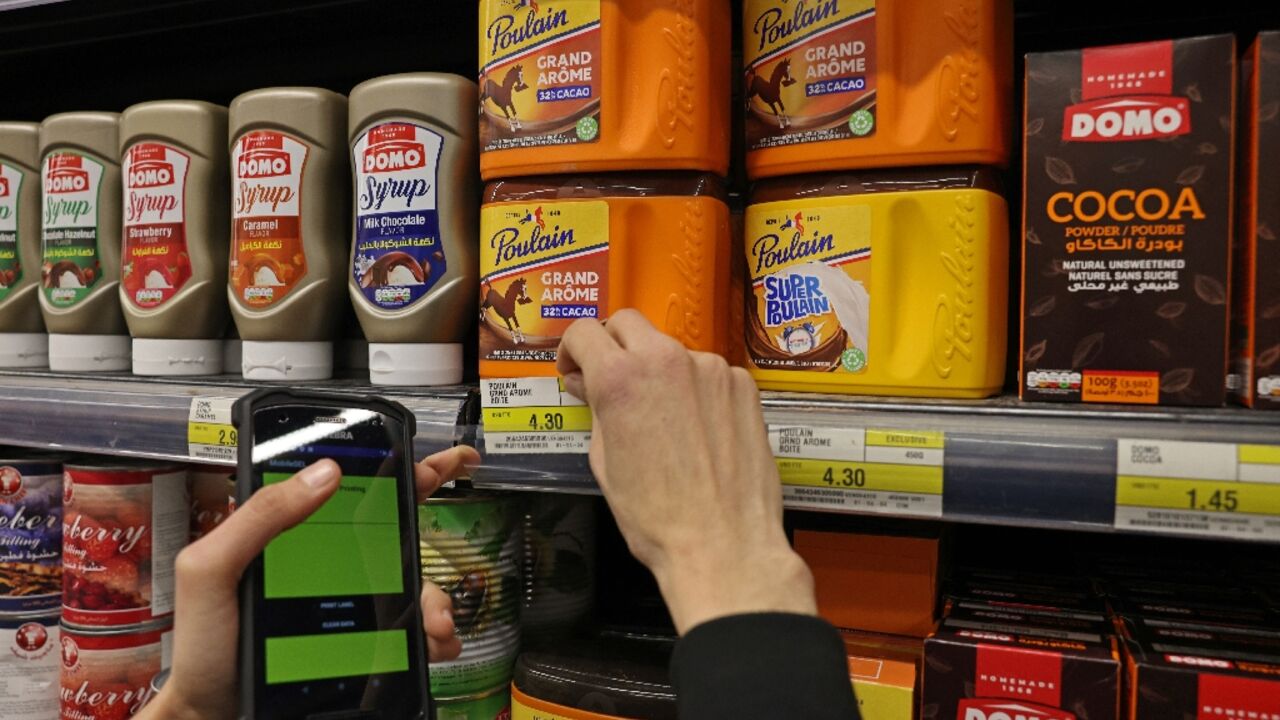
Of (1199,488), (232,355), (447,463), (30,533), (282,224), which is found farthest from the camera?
(232,355)

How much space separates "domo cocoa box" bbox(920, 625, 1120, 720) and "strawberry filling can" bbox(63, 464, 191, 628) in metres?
0.98

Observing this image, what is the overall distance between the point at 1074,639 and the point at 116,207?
138 cm

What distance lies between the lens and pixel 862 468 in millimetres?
797

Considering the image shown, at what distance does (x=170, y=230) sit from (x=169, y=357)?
17cm

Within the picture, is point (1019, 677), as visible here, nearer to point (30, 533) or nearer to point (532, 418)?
point (532, 418)

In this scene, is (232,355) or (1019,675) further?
(232,355)

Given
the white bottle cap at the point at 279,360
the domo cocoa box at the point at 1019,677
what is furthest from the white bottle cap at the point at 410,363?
the domo cocoa box at the point at 1019,677

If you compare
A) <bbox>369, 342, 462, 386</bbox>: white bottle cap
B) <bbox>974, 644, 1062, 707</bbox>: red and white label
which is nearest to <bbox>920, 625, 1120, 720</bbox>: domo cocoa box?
<bbox>974, 644, 1062, 707</bbox>: red and white label

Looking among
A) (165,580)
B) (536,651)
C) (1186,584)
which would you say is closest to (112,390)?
(165,580)

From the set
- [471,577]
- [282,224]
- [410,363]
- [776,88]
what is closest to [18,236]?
[282,224]

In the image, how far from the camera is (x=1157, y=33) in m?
1.17

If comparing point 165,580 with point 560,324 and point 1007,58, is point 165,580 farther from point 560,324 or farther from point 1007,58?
point 1007,58

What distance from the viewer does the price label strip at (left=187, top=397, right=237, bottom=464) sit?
1.03m

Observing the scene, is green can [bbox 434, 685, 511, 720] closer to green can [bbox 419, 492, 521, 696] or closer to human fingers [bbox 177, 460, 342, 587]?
green can [bbox 419, 492, 521, 696]
